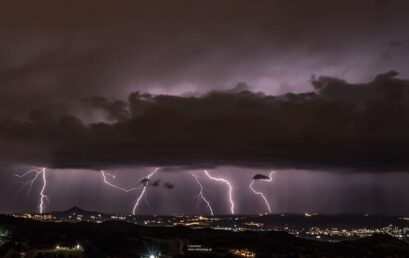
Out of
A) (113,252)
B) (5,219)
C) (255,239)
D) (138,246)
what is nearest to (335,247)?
(255,239)

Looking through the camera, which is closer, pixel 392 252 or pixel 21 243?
pixel 21 243

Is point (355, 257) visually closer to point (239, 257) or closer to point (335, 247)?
point (335, 247)

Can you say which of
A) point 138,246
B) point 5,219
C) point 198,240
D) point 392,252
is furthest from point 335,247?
point 5,219

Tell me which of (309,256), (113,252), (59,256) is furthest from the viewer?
(309,256)

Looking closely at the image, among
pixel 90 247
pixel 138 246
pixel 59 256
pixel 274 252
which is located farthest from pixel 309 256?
pixel 59 256

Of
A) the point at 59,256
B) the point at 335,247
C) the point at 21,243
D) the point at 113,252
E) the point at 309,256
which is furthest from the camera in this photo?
the point at 335,247

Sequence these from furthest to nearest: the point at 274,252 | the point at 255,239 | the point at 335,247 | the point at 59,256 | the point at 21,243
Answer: the point at 255,239 < the point at 335,247 < the point at 274,252 < the point at 21,243 < the point at 59,256

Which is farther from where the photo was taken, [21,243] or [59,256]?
[21,243]

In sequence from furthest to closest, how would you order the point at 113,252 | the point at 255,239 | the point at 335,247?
the point at 255,239
the point at 335,247
the point at 113,252

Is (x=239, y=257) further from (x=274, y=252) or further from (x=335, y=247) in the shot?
(x=335, y=247)
